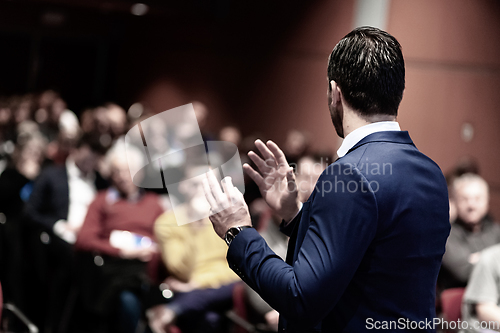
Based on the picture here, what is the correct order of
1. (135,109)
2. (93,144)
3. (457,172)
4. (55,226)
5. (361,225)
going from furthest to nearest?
1. (135,109)
2. (93,144)
3. (457,172)
4. (55,226)
5. (361,225)

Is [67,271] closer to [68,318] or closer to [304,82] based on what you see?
[68,318]

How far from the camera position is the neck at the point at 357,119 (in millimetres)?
959

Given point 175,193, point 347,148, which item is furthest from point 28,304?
point 347,148

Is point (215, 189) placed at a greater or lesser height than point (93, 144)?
greater

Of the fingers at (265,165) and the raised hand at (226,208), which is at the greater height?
the fingers at (265,165)

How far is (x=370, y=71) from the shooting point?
917 millimetres

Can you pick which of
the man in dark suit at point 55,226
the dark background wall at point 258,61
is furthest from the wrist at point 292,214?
the dark background wall at point 258,61

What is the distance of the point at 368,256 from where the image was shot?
911mm

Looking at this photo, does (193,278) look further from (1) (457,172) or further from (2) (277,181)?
(1) (457,172)

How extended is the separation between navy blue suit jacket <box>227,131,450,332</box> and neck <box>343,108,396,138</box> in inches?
1.2

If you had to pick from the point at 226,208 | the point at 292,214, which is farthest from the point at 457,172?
the point at 226,208

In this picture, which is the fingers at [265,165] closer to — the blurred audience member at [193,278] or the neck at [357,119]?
the neck at [357,119]

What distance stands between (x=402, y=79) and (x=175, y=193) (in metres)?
0.94

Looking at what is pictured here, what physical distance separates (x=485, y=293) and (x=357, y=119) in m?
1.59
